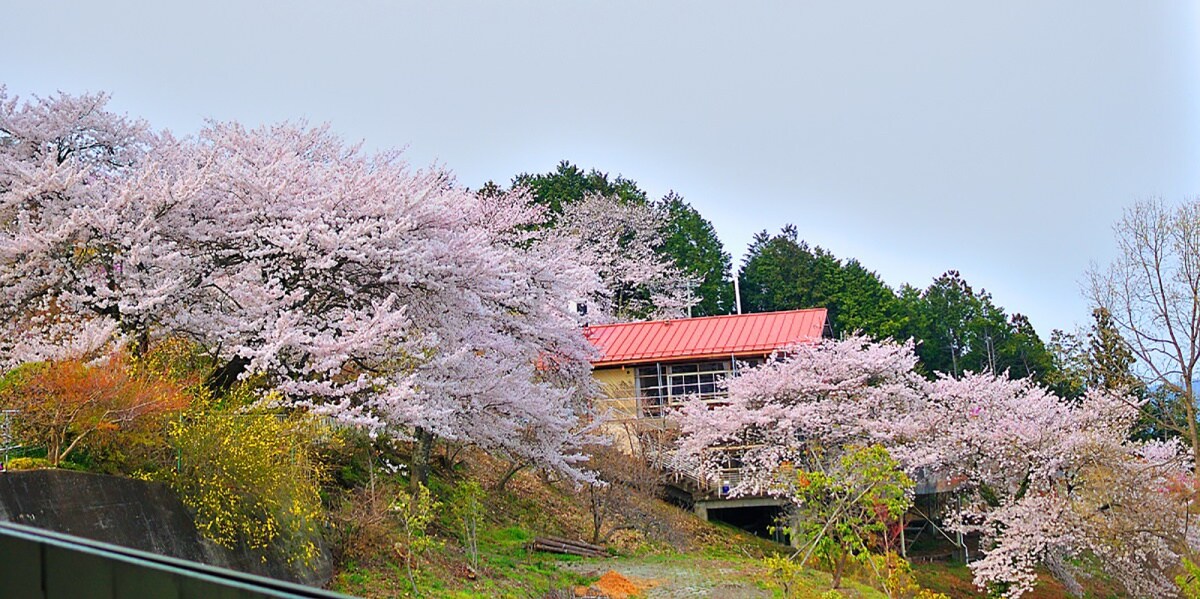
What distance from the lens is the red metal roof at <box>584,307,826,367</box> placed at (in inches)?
738

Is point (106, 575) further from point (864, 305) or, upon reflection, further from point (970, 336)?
point (970, 336)

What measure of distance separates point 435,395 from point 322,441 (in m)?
1.15

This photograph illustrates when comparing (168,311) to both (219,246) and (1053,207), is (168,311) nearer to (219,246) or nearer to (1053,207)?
(219,246)

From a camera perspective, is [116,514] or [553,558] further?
[553,558]

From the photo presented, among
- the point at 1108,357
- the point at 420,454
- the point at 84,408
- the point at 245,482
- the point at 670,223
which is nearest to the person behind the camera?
the point at 84,408

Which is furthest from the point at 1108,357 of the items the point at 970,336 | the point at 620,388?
the point at 970,336

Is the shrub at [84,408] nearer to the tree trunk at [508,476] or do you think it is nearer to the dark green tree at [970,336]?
the tree trunk at [508,476]

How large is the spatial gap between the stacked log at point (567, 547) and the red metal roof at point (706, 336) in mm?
6042

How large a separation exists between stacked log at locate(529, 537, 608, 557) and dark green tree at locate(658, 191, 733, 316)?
55.2ft

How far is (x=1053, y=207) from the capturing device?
49.8ft

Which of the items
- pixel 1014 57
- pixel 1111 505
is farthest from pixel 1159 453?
pixel 1014 57

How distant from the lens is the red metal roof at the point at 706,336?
738 inches

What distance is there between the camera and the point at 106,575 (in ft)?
2.96

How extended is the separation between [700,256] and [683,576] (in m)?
20.9
